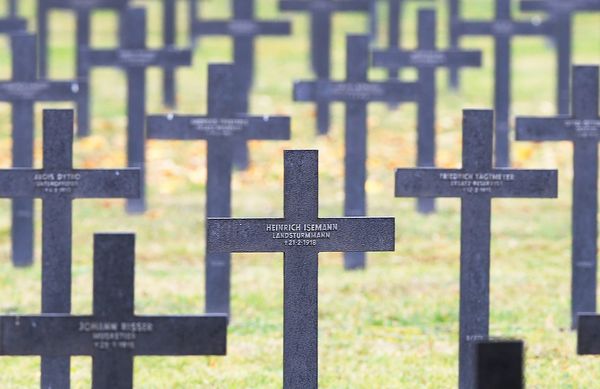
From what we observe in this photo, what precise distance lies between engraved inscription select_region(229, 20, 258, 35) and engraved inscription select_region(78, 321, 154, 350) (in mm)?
13089

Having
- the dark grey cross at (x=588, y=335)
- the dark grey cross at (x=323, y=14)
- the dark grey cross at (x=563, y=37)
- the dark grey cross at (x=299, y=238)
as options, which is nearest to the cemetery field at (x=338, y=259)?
the dark grey cross at (x=323, y=14)

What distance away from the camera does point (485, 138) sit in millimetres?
11383

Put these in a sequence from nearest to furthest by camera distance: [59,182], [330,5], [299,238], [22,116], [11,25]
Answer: [299,238]
[59,182]
[22,116]
[11,25]
[330,5]

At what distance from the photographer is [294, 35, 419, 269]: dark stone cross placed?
1638 cm

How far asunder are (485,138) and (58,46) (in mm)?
18275

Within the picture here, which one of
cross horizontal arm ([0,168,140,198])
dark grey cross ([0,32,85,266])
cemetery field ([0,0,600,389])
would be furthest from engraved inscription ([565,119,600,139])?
dark grey cross ([0,32,85,266])

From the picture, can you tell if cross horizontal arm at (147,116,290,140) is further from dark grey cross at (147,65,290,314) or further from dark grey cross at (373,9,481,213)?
dark grey cross at (373,9,481,213)

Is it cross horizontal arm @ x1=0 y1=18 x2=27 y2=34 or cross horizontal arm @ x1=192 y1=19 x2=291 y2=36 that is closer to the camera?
cross horizontal arm @ x1=192 y1=19 x2=291 y2=36

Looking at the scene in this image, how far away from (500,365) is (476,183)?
15.7 feet

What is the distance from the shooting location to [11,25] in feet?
74.3

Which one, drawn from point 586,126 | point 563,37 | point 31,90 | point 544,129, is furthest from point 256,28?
point 586,126

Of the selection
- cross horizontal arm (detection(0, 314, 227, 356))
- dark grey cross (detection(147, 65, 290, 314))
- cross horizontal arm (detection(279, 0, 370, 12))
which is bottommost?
cross horizontal arm (detection(0, 314, 227, 356))

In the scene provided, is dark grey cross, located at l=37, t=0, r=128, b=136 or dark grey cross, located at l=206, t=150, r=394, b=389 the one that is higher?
dark grey cross, located at l=37, t=0, r=128, b=136

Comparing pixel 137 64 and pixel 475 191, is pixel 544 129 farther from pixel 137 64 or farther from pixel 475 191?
pixel 137 64
